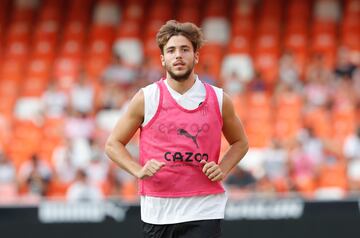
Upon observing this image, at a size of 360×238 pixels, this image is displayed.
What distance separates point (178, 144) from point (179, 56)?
0.50 meters

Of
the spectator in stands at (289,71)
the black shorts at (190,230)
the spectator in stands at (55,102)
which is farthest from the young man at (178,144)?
the spectator in stands at (55,102)

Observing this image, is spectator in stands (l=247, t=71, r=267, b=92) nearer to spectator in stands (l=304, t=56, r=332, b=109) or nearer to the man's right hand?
spectator in stands (l=304, t=56, r=332, b=109)

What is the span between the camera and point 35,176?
523 inches

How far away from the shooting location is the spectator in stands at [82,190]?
12.8m

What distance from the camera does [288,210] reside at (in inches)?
404

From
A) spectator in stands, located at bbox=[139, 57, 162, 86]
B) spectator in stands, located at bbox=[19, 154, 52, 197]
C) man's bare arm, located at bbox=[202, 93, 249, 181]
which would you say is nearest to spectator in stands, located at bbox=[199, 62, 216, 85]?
spectator in stands, located at bbox=[139, 57, 162, 86]

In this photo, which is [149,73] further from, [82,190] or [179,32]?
[179,32]

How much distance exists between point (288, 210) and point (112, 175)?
11.0 ft

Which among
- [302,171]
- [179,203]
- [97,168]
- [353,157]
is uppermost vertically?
[97,168]

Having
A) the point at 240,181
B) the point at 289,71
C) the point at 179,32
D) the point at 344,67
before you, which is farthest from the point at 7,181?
the point at 179,32

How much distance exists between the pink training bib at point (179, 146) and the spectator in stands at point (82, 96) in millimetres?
8198

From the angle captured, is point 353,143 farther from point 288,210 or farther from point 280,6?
point 280,6

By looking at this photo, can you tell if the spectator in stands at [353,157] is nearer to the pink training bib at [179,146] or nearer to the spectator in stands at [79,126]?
the spectator in stands at [79,126]

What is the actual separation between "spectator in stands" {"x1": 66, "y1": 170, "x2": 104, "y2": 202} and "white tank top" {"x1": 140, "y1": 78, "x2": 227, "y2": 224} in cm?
636
